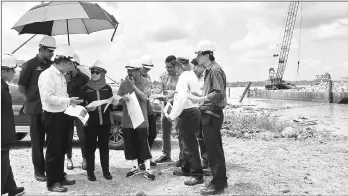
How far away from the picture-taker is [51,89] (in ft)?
15.2

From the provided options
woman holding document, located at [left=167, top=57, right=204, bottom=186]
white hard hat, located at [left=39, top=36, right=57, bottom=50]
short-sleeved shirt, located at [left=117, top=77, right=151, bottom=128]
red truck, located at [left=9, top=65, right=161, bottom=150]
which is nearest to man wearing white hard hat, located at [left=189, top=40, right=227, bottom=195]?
woman holding document, located at [left=167, top=57, right=204, bottom=186]

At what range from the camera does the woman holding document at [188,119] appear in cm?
516

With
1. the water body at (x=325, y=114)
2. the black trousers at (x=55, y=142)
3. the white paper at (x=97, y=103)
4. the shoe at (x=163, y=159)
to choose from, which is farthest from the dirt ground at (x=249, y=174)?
the water body at (x=325, y=114)

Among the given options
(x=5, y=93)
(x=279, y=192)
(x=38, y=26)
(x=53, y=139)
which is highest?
(x=38, y=26)

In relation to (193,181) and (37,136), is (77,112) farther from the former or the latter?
(193,181)

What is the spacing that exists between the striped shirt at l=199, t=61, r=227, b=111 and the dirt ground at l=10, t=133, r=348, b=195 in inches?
46.4

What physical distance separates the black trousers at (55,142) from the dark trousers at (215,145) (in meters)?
1.86

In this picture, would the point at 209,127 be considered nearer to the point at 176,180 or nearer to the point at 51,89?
the point at 176,180

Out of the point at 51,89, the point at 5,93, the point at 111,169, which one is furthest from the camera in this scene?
the point at 111,169

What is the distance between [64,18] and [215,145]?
2707 millimetres

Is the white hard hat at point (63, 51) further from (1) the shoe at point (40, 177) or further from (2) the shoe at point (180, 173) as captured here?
(2) the shoe at point (180, 173)

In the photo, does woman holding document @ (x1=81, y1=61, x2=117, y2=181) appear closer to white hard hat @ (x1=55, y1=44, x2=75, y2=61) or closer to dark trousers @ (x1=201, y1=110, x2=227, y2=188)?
white hard hat @ (x1=55, y1=44, x2=75, y2=61)

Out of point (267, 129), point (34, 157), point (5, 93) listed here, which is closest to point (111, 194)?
point (34, 157)

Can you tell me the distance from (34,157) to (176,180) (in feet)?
6.95
